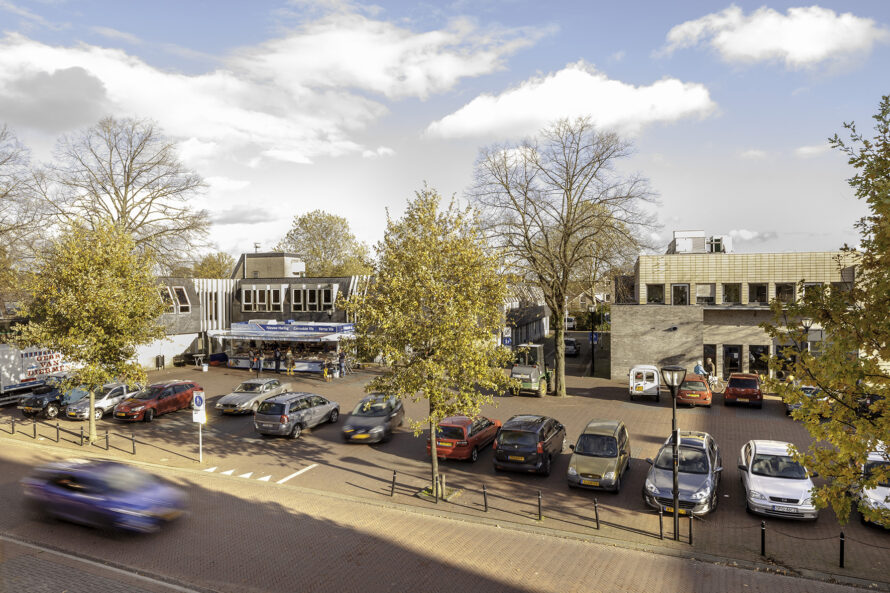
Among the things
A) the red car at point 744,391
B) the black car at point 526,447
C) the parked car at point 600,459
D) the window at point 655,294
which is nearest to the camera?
the parked car at point 600,459

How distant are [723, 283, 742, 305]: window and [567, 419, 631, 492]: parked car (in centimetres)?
2057

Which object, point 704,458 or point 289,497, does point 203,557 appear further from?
point 704,458

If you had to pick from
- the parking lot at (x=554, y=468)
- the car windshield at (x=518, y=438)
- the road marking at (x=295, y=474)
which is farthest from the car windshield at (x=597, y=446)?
the road marking at (x=295, y=474)

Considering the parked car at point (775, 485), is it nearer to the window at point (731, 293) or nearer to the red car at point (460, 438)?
the red car at point (460, 438)

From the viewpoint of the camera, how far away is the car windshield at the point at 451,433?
59.0 ft

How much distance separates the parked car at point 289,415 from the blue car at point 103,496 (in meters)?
8.30

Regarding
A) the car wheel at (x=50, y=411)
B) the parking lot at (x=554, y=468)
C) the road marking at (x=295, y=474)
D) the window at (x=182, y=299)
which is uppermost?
the window at (x=182, y=299)

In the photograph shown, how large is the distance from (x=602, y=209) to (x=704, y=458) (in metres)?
17.2

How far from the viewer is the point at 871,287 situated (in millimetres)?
7258

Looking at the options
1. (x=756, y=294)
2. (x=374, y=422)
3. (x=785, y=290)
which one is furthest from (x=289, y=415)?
(x=785, y=290)

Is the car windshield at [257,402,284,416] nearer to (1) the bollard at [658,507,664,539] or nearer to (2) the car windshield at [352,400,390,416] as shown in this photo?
(2) the car windshield at [352,400,390,416]

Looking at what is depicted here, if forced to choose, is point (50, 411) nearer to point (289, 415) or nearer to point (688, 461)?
point (289, 415)

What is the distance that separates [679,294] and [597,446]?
21.3 m

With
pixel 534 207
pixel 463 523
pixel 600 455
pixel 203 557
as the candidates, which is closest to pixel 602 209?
pixel 534 207
